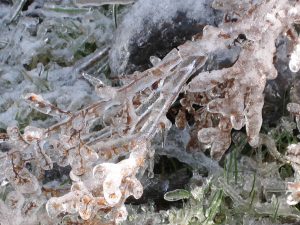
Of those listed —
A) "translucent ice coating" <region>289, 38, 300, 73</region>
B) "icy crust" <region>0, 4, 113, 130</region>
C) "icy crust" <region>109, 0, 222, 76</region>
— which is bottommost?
"icy crust" <region>0, 4, 113, 130</region>

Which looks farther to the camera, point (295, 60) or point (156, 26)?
point (156, 26)

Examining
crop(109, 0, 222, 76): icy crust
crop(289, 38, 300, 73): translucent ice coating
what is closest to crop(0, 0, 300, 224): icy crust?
crop(289, 38, 300, 73): translucent ice coating

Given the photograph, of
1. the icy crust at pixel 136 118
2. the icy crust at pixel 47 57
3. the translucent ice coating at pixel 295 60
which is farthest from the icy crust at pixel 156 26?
the translucent ice coating at pixel 295 60

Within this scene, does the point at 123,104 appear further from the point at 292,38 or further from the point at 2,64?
the point at 2,64

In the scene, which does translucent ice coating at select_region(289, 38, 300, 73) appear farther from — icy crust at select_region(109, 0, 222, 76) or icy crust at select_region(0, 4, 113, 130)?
icy crust at select_region(0, 4, 113, 130)

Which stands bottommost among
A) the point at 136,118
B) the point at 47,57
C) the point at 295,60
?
the point at 47,57

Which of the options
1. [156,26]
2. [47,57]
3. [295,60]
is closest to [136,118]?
[295,60]

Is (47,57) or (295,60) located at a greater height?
(295,60)

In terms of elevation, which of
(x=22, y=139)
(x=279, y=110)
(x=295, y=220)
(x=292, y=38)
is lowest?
(x=295, y=220)

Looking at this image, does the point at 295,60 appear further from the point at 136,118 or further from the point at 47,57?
the point at 47,57

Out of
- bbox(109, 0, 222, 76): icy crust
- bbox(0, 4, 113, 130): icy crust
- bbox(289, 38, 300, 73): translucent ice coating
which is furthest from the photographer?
bbox(0, 4, 113, 130): icy crust

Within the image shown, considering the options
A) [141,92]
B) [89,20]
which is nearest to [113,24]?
[89,20]
